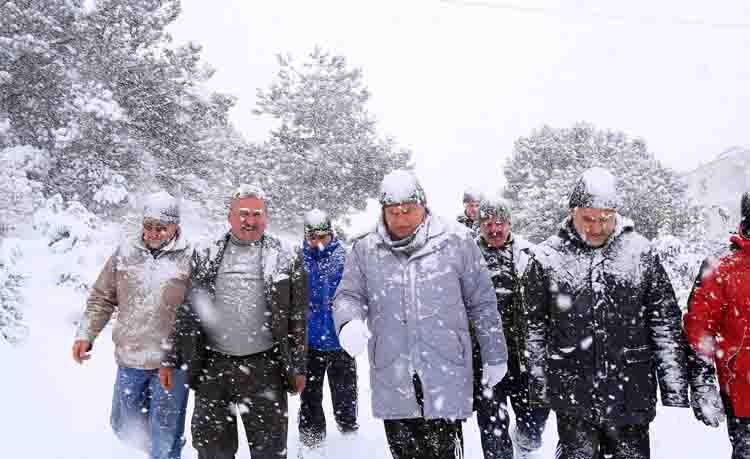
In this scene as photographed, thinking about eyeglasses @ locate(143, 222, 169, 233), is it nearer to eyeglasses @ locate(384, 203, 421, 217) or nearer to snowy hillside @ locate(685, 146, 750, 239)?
eyeglasses @ locate(384, 203, 421, 217)

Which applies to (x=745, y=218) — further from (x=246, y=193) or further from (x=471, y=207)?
(x=471, y=207)

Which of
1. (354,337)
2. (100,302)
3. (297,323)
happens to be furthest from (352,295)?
(100,302)

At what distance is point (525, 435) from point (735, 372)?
198 cm

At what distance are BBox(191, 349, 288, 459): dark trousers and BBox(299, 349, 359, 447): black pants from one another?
1.36 meters

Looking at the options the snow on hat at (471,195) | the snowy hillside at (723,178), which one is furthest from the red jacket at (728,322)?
the snowy hillside at (723,178)

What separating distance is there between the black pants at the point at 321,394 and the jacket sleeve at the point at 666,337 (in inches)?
113

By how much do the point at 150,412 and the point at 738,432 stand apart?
373 cm

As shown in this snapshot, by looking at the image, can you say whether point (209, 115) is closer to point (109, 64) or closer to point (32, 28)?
point (109, 64)

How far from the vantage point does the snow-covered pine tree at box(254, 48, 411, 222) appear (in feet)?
107

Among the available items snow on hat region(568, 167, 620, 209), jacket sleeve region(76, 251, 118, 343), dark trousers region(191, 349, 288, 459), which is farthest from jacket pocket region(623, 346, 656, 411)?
jacket sleeve region(76, 251, 118, 343)

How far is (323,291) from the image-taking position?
5402mm

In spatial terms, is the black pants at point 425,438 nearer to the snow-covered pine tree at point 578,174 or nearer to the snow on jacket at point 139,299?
the snow on jacket at point 139,299

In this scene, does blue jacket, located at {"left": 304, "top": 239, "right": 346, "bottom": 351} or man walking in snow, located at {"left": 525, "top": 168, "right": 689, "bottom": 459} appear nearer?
man walking in snow, located at {"left": 525, "top": 168, "right": 689, "bottom": 459}

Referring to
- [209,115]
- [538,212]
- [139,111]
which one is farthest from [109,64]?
[538,212]
